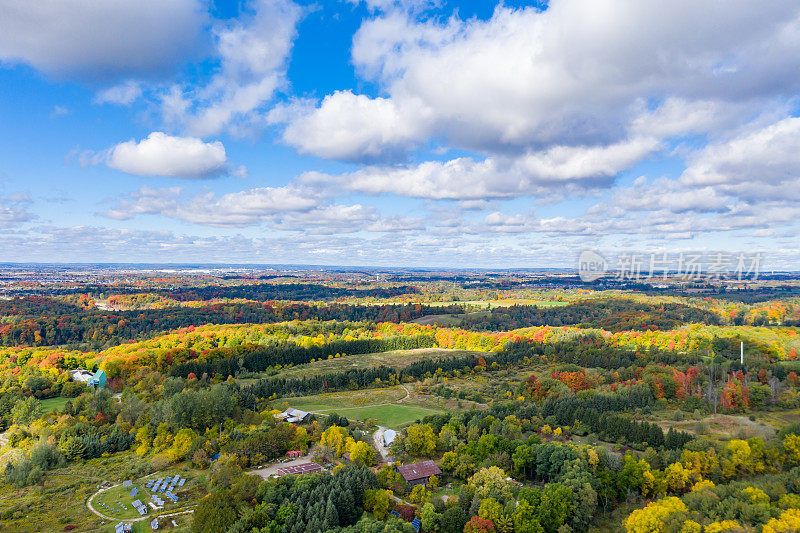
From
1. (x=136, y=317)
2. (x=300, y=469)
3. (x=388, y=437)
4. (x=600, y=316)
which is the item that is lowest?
(x=388, y=437)

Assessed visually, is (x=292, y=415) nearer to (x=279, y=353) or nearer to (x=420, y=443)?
(x=420, y=443)

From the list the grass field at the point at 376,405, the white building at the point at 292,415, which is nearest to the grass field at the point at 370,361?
the grass field at the point at 376,405

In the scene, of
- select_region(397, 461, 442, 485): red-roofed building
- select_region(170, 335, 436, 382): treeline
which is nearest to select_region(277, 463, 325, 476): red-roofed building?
select_region(397, 461, 442, 485): red-roofed building

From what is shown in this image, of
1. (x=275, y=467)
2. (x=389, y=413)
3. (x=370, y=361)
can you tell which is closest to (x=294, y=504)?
(x=275, y=467)

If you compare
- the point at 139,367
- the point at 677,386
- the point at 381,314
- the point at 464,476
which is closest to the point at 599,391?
the point at 677,386

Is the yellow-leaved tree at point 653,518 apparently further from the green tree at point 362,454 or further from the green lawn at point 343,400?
the green lawn at point 343,400
